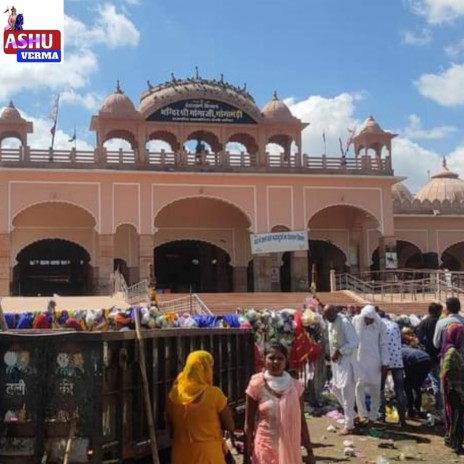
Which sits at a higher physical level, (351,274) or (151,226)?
(151,226)

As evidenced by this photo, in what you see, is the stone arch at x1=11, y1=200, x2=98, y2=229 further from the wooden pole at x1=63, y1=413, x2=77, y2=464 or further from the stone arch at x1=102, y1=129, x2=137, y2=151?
the wooden pole at x1=63, y1=413, x2=77, y2=464

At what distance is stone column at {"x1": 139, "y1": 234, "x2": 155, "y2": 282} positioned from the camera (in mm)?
26578

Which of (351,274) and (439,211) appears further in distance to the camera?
(439,211)

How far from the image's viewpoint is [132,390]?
4961mm

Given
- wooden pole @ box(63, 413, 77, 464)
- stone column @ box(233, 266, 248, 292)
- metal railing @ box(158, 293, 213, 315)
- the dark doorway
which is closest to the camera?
wooden pole @ box(63, 413, 77, 464)

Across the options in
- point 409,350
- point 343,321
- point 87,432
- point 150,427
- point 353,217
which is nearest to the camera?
point 87,432

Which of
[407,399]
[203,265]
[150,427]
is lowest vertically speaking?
[407,399]

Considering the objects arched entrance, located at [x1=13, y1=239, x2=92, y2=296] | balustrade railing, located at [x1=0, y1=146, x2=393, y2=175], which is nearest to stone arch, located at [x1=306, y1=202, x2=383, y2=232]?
balustrade railing, located at [x1=0, y1=146, x2=393, y2=175]

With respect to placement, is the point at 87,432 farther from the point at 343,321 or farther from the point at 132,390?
the point at 343,321

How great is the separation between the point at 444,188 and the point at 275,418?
1397 inches

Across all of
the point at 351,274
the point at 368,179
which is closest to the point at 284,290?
the point at 351,274

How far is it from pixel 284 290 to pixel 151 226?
6836mm

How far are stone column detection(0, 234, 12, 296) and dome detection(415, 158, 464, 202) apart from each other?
21.6m

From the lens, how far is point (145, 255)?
2683 cm
